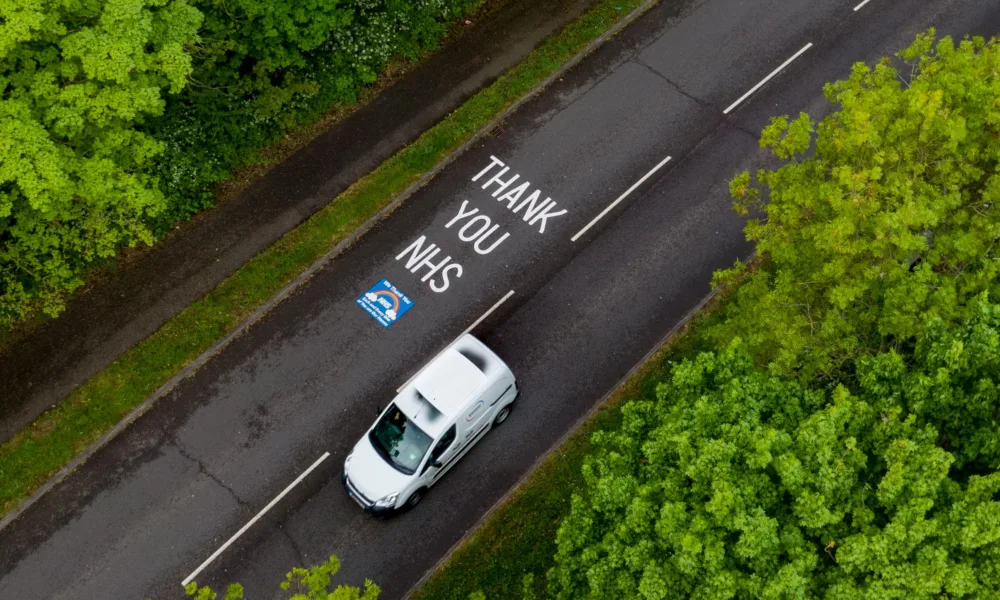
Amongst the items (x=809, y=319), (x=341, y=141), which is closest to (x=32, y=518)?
(x=341, y=141)

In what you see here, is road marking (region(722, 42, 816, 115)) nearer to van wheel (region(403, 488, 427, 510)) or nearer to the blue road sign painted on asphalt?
the blue road sign painted on asphalt

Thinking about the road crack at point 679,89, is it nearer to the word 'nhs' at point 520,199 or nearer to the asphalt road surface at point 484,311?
the asphalt road surface at point 484,311

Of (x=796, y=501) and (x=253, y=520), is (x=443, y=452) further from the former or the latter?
(x=796, y=501)

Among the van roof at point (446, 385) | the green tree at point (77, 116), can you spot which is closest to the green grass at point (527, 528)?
the van roof at point (446, 385)

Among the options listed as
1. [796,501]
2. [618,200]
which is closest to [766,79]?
[618,200]

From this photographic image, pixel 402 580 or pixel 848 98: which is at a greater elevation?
pixel 848 98

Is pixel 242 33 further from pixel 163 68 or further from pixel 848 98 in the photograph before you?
pixel 848 98

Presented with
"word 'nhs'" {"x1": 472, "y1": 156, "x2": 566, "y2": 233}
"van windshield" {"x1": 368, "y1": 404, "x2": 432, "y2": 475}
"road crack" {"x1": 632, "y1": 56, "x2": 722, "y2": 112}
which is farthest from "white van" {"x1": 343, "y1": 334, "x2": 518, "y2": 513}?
"road crack" {"x1": 632, "y1": 56, "x2": 722, "y2": 112}
